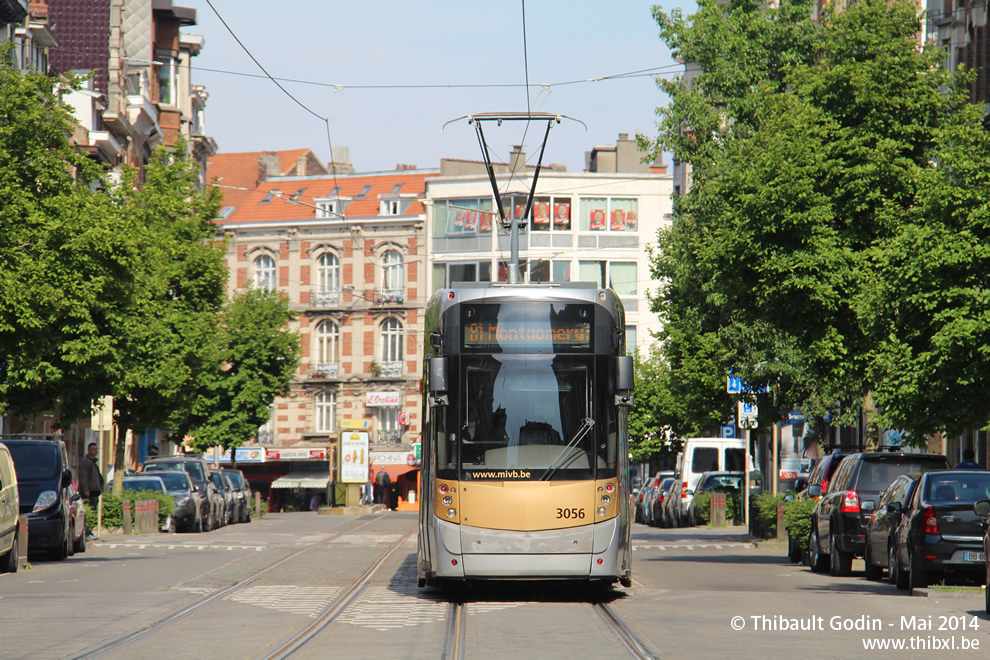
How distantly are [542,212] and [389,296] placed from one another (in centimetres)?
893

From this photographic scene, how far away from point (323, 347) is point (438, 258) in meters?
7.85

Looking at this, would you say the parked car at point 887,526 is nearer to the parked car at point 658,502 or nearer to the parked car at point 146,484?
the parked car at point 146,484

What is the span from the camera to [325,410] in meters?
82.9

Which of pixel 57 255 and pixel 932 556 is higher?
pixel 57 255

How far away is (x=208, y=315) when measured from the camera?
132 ft

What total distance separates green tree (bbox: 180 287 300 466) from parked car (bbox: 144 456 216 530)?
20442mm

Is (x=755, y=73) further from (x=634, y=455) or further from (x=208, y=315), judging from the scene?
(x=634, y=455)

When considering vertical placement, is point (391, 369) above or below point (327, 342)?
below

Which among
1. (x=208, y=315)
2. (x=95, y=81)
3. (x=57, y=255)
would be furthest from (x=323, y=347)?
(x=57, y=255)

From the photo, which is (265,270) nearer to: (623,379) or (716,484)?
(716,484)

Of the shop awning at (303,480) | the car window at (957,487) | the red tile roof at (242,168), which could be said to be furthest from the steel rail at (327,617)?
the red tile roof at (242,168)

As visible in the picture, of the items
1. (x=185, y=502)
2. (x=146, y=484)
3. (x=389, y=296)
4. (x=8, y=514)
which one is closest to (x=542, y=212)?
(x=389, y=296)

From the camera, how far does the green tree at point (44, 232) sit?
24.4 metres

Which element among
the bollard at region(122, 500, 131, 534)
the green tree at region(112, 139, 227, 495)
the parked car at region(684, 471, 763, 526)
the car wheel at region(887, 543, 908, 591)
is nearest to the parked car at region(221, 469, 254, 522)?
the green tree at region(112, 139, 227, 495)
